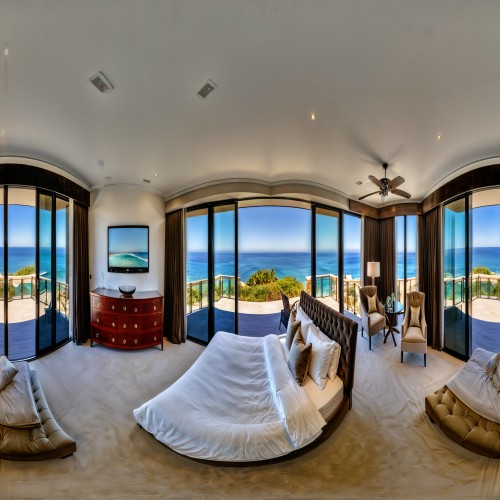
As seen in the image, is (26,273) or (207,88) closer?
(26,273)

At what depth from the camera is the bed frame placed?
0.82 m

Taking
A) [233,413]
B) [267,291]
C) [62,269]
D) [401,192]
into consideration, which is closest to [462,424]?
[233,413]

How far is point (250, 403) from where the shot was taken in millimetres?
1124

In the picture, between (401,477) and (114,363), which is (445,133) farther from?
(114,363)

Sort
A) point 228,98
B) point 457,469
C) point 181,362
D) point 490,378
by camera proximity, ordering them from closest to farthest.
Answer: point 457,469 → point 490,378 → point 228,98 → point 181,362

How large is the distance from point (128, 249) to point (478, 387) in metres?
2.47

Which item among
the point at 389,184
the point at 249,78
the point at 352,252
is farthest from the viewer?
the point at 352,252

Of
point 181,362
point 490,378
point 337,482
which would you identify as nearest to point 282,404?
point 337,482

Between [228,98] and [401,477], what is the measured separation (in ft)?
5.77

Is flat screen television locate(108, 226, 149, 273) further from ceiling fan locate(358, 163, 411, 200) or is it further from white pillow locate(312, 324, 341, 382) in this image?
ceiling fan locate(358, 163, 411, 200)

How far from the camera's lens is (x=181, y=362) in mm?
1435

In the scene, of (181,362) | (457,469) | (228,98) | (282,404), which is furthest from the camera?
(181,362)

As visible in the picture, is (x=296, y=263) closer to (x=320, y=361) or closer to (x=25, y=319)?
(x=320, y=361)

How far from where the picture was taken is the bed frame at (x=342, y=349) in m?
0.82
